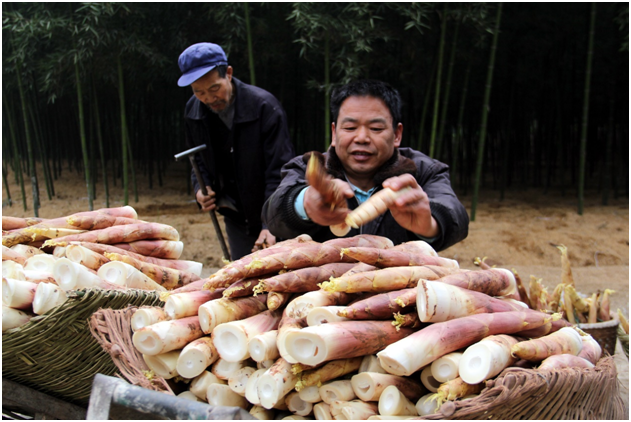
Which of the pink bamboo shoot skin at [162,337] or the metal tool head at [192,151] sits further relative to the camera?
the metal tool head at [192,151]

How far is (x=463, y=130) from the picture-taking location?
37.0 feet

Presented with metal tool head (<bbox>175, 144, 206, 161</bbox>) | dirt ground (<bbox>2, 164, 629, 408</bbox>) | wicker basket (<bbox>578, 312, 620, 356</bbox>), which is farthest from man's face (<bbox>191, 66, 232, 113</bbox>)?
dirt ground (<bbox>2, 164, 629, 408</bbox>)

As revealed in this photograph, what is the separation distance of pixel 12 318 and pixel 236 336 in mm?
884

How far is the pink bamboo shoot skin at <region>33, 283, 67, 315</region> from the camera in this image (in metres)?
1.68

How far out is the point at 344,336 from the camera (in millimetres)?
1158

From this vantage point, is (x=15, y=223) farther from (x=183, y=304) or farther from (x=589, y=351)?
(x=589, y=351)

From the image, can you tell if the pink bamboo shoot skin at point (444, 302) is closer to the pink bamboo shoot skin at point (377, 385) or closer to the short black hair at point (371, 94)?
the pink bamboo shoot skin at point (377, 385)

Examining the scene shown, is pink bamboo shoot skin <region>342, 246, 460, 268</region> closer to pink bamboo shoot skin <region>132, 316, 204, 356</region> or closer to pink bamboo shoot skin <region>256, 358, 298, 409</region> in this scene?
pink bamboo shoot skin <region>256, 358, 298, 409</region>

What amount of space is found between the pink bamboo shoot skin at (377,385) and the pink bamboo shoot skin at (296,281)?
0.30 m

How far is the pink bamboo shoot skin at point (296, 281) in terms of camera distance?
1.38 m

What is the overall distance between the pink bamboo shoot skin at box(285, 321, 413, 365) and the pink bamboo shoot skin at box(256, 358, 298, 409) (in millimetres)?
57

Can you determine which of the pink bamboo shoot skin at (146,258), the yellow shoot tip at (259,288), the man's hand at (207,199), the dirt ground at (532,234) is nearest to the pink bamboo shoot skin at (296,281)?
the yellow shoot tip at (259,288)

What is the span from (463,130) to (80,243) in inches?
407

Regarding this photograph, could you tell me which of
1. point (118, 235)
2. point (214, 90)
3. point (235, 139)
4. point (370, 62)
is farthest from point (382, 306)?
point (370, 62)
